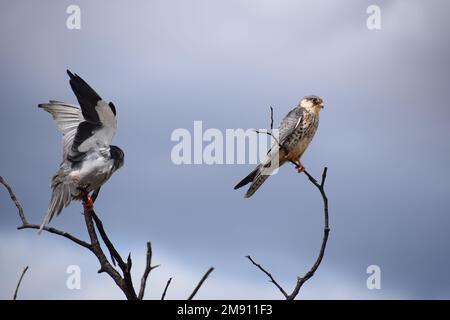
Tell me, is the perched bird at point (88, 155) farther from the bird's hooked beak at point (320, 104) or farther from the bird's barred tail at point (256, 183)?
the bird's hooked beak at point (320, 104)

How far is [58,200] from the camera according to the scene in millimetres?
4586

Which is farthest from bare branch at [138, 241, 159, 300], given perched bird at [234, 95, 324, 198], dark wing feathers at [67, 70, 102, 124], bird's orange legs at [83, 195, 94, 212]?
perched bird at [234, 95, 324, 198]

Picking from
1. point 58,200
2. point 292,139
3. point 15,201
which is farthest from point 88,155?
point 292,139

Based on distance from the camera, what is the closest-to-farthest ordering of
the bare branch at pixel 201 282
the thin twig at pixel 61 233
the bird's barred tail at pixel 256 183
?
the bare branch at pixel 201 282 < the thin twig at pixel 61 233 < the bird's barred tail at pixel 256 183

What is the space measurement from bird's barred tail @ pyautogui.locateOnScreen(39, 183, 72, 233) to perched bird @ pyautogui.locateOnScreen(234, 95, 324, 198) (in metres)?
1.79

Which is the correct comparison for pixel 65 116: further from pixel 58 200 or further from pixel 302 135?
pixel 302 135

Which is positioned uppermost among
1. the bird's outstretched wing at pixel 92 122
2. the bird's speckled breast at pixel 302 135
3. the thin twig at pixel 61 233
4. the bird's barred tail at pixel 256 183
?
the bird's outstretched wing at pixel 92 122

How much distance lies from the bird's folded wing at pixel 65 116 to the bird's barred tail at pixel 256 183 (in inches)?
72.1

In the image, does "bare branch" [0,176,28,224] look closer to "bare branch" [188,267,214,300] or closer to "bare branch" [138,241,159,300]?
"bare branch" [138,241,159,300]

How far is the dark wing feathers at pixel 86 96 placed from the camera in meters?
4.42

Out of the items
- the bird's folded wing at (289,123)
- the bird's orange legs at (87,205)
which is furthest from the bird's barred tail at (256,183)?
the bird's orange legs at (87,205)

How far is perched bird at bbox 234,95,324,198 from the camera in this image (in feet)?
19.2
